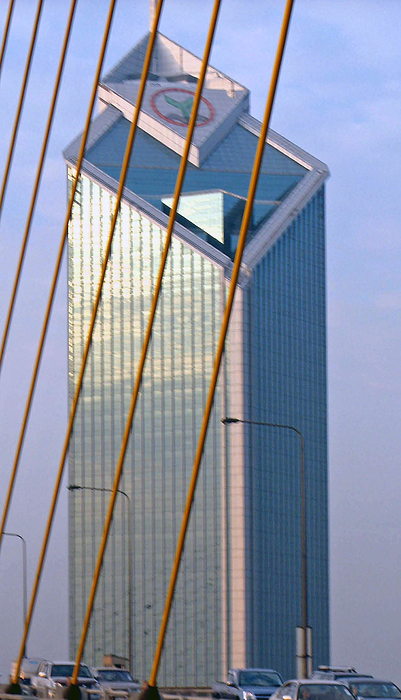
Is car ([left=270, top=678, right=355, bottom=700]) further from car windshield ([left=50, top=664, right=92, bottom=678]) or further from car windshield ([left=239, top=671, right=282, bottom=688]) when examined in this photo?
car windshield ([left=50, top=664, right=92, bottom=678])

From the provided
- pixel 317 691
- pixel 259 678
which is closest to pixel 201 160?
pixel 259 678

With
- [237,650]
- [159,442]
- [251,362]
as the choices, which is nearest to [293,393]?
[251,362]

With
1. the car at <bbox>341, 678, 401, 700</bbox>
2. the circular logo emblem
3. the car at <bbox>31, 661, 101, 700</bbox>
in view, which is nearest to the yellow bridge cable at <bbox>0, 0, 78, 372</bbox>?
the car at <bbox>31, 661, 101, 700</bbox>

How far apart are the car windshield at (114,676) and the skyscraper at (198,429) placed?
99.5 metres

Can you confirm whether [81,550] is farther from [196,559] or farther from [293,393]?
[293,393]

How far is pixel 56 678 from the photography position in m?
35.3

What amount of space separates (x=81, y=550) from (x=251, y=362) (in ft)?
95.2

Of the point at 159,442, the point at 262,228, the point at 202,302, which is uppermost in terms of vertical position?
the point at 262,228

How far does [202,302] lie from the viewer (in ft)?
477

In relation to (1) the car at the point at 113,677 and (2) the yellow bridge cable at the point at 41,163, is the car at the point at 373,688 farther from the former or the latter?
(2) the yellow bridge cable at the point at 41,163

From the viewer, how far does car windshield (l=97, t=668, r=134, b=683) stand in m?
37.9

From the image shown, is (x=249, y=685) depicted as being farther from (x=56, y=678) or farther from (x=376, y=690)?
(x=376, y=690)

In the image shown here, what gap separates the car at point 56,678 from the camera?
34.0 m

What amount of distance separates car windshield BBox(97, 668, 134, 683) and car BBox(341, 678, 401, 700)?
1123 centimetres
